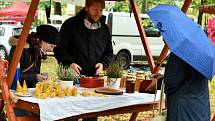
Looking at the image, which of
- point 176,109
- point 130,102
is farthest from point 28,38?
point 176,109

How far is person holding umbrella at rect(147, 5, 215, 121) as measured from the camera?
3.35 metres

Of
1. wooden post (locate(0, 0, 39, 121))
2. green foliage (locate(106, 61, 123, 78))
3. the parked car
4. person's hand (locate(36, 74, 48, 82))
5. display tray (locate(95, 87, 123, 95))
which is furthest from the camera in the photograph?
the parked car

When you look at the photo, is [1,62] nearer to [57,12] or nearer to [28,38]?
[28,38]

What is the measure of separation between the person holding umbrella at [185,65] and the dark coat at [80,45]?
49.1 inches

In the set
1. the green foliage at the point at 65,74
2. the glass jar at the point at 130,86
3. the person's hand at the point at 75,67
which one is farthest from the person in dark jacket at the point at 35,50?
the glass jar at the point at 130,86

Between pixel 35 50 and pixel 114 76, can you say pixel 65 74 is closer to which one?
pixel 35 50

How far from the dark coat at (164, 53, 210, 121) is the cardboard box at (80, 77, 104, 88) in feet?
3.30

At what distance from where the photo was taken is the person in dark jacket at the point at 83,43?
4.68 meters

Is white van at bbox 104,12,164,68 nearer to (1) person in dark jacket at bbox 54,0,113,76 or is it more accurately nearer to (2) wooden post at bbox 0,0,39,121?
(1) person in dark jacket at bbox 54,0,113,76

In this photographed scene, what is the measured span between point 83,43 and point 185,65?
4.94 ft

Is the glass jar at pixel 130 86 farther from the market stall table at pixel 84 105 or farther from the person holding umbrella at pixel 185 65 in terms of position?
the person holding umbrella at pixel 185 65

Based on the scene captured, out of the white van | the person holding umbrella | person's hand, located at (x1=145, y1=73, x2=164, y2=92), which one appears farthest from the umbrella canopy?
the person holding umbrella

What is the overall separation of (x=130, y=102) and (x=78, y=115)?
0.54m

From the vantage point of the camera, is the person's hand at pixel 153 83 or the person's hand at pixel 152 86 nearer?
the person's hand at pixel 153 83
